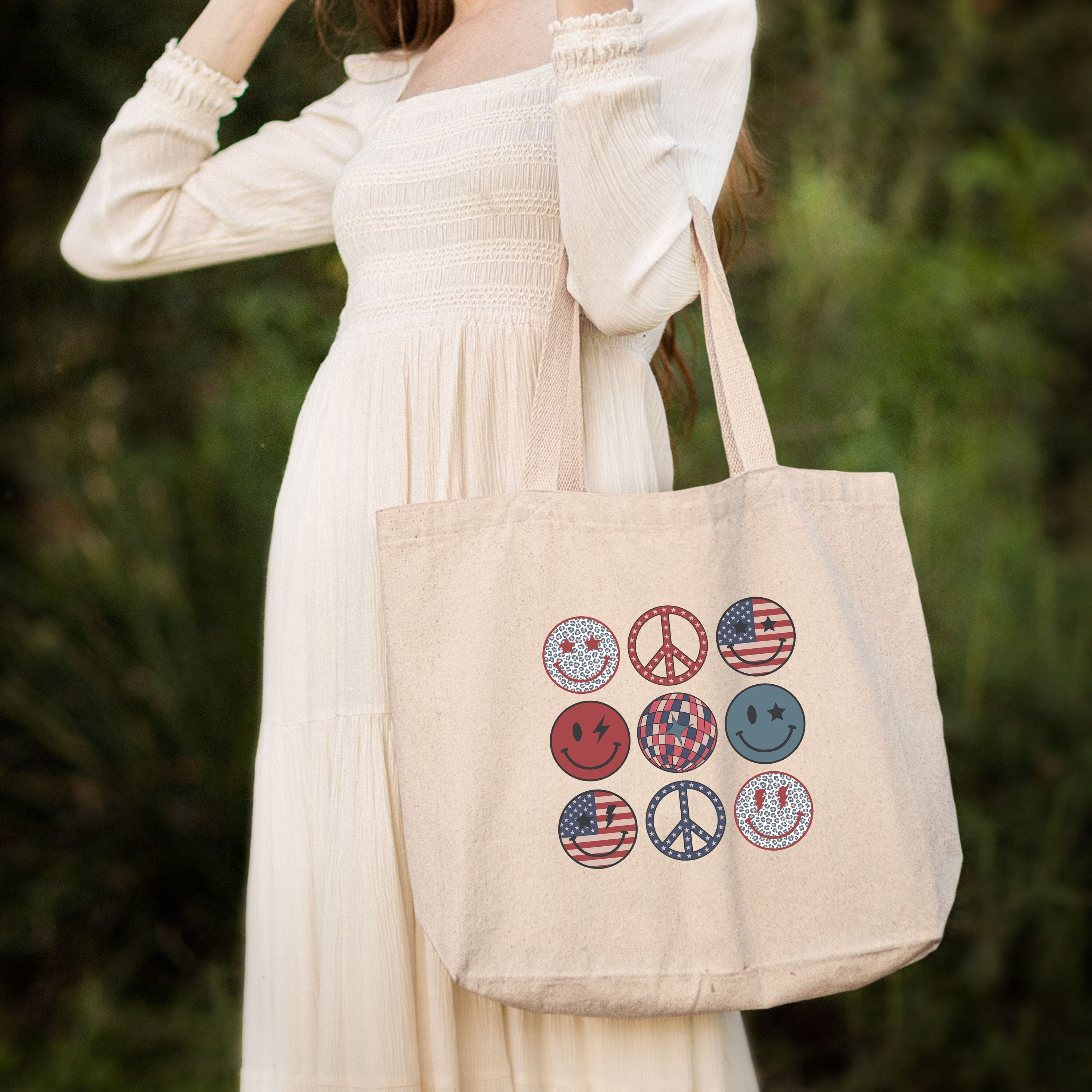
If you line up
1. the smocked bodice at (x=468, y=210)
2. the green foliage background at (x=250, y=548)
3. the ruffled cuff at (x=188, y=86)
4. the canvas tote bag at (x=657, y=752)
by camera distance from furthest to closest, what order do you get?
the green foliage background at (x=250, y=548)
the ruffled cuff at (x=188, y=86)
the smocked bodice at (x=468, y=210)
the canvas tote bag at (x=657, y=752)

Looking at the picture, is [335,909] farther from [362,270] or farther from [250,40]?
[250,40]

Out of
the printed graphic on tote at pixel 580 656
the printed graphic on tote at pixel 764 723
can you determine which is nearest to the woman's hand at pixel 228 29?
the printed graphic on tote at pixel 580 656

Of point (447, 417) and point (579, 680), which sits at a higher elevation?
point (447, 417)

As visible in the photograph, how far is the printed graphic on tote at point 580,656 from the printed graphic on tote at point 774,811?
0.14 meters

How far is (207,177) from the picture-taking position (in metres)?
1.35

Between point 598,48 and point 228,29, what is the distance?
1.74ft

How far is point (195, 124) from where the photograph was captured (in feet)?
4.29

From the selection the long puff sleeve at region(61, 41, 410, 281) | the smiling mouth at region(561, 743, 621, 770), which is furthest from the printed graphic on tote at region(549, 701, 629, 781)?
the long puff sleeve at region(61, 41, 410, 281)

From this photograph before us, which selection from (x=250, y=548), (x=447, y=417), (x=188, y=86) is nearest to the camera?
(x=447, y=417)

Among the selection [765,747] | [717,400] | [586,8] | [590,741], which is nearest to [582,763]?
[590,741]

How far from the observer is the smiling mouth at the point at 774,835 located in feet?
3.08

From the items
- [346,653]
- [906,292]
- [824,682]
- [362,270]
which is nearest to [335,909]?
[346,653]

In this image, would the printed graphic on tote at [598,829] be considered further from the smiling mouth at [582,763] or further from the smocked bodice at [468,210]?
the smocked bodice at [468,210]

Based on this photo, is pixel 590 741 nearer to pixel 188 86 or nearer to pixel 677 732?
pixel 677 732
